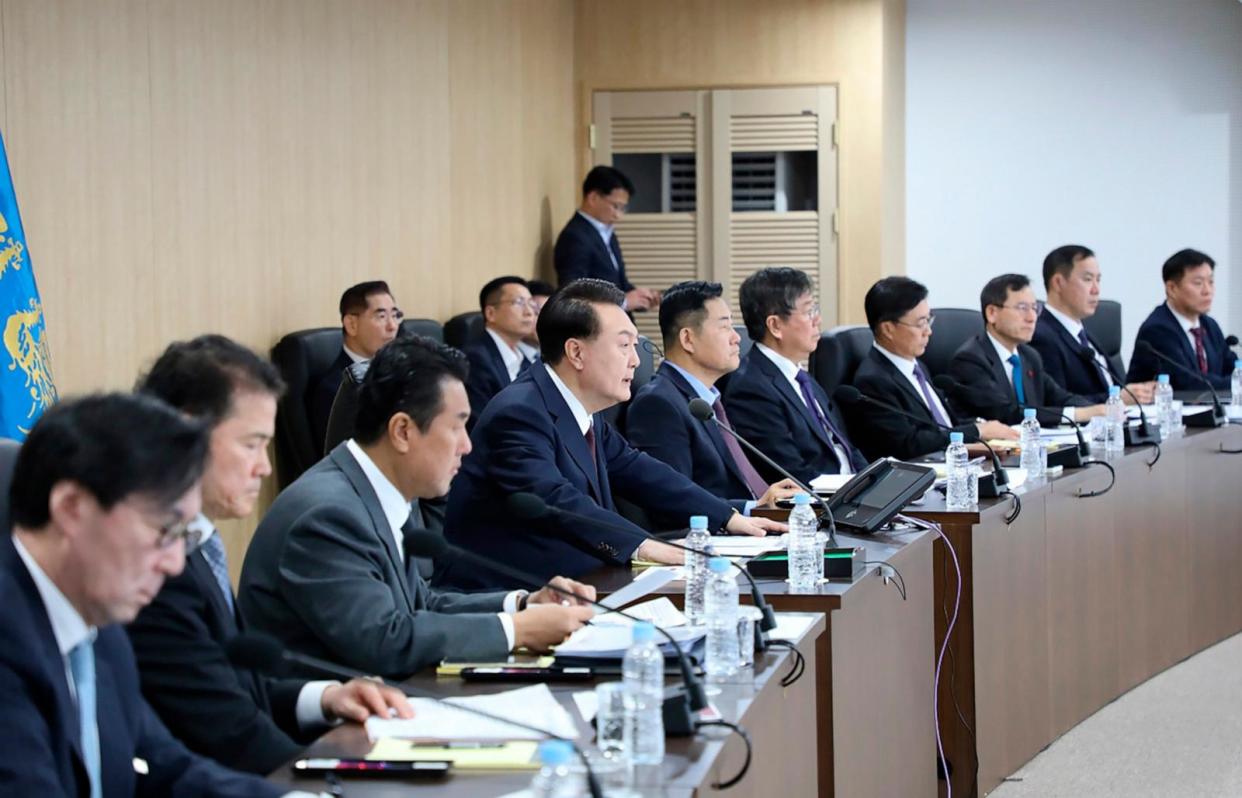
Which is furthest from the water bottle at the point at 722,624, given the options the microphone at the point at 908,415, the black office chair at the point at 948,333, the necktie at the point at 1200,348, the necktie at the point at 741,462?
the necktie at the point at 1200,348

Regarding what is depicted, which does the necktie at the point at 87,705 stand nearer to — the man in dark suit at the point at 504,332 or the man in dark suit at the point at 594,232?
the man in dark suit at the point at 504,332

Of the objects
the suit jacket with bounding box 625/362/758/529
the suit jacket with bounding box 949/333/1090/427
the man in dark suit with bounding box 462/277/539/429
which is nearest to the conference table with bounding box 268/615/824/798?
the suit jacket with bounding box 625/362/758/529

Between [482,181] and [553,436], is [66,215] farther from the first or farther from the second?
[482,181]

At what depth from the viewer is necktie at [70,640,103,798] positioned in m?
1.67

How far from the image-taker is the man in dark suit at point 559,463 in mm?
3270

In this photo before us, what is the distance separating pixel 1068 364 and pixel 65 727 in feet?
17.7

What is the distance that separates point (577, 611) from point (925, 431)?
114 inches

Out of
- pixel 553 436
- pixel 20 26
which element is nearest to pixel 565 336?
pixel 553 436

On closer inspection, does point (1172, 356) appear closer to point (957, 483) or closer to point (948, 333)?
point (948, 333)

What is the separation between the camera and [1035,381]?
6031mm

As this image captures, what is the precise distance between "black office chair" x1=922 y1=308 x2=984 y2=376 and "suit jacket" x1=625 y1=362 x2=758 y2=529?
9.24 feet

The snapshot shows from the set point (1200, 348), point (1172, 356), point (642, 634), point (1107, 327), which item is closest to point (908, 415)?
point (642, 634)

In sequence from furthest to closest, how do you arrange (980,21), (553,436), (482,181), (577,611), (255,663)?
(980,21)
(482,181)
(553,436)
(577,611)
(255,663)

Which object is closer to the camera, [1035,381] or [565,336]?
[565,336]
